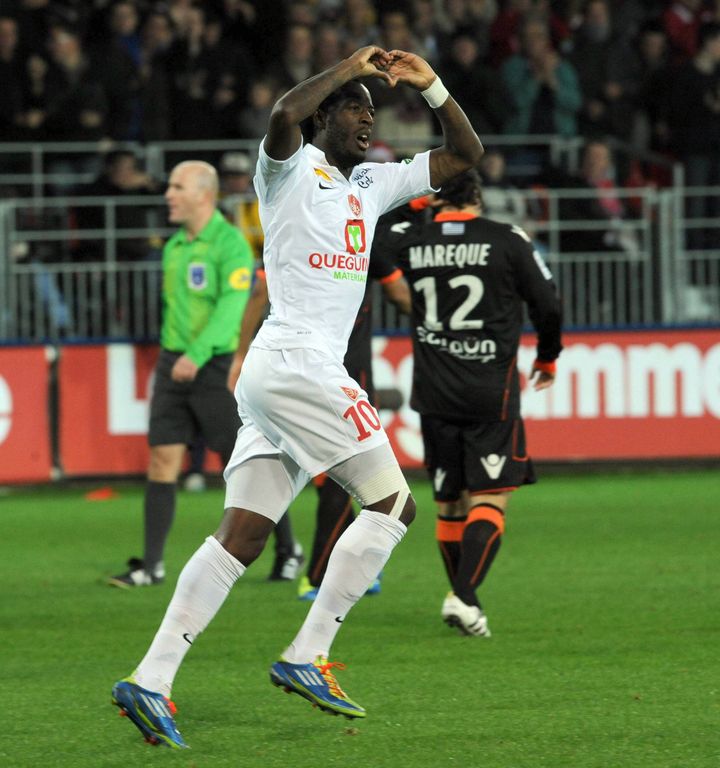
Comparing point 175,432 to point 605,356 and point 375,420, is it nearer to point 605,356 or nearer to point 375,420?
point 375,420

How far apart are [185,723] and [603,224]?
11799 mm

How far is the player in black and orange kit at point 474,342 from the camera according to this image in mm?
7715

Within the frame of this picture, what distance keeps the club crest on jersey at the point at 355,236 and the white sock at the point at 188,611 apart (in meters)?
1.11

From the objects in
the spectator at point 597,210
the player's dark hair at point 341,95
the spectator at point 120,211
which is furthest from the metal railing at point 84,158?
the player's dark hair at point 341,95

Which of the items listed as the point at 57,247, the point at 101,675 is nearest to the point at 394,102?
the point at 57,247

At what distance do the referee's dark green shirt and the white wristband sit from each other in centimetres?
351

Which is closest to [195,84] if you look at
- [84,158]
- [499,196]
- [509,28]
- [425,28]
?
[84,158]

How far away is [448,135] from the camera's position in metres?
6.04

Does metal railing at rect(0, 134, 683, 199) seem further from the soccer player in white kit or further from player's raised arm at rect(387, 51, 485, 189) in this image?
the soccer player in white kit

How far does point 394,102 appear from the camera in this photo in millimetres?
18281

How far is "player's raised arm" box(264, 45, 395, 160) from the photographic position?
208 inches

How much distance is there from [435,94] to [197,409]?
3.79 meters

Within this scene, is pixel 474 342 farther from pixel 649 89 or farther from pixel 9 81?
pixel 649 89

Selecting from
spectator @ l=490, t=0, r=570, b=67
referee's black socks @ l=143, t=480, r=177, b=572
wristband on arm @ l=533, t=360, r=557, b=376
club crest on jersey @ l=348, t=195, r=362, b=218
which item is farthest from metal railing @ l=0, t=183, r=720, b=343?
club crest on jersey @ l=348, t=195, r=362, b=218
